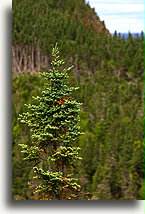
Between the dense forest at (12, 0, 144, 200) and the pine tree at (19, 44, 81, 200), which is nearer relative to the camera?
the pine tree at (19, 44, 81, 200)

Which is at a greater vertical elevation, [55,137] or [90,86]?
[90,86]

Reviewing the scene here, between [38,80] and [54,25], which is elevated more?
[54,25]

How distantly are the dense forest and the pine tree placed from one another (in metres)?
0.36

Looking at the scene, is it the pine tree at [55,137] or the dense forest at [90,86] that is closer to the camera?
the pine tree at [55,137]

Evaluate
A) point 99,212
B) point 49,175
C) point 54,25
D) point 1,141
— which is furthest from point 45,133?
point 54,25

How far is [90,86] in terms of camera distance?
7688 mm

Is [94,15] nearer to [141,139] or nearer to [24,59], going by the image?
[24,59]

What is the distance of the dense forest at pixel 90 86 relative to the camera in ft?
23.3

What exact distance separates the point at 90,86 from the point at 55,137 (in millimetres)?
1732

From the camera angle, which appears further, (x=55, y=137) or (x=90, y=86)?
(x=90, y=86)

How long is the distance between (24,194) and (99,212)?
1.43m

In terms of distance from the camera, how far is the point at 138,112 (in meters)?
7.38

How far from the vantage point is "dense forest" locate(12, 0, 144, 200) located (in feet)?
23.3

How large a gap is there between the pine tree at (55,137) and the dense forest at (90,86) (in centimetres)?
36
